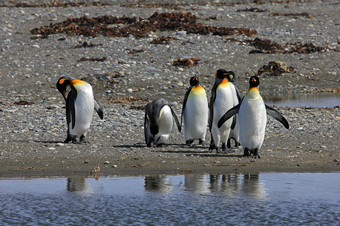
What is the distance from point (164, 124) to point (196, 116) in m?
0.51

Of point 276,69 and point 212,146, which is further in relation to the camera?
point 276,69

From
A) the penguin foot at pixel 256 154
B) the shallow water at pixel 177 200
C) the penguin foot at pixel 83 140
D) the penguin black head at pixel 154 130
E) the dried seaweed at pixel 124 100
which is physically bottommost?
the shallow water at pixel 177 200

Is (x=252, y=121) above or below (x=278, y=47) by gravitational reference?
below

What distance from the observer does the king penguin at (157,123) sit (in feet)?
33.2

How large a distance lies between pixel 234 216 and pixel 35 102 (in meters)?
9.28

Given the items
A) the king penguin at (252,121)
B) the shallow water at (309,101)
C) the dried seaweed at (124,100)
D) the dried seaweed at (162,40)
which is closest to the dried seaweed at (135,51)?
the dried seaweed at (162,40)

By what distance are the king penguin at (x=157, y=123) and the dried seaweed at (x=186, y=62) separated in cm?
768

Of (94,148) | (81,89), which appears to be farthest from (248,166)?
(81,89)

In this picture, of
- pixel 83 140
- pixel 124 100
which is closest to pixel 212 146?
pixel 83 140

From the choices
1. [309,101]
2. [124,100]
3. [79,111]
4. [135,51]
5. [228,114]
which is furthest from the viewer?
[135,51]

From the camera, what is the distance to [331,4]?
1074 inches

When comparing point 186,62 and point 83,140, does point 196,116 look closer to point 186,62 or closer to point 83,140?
point 83,140

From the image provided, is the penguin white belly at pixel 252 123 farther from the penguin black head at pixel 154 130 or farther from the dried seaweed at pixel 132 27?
the dried seaweed at pixel 132 27

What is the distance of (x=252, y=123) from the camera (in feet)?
30.5
